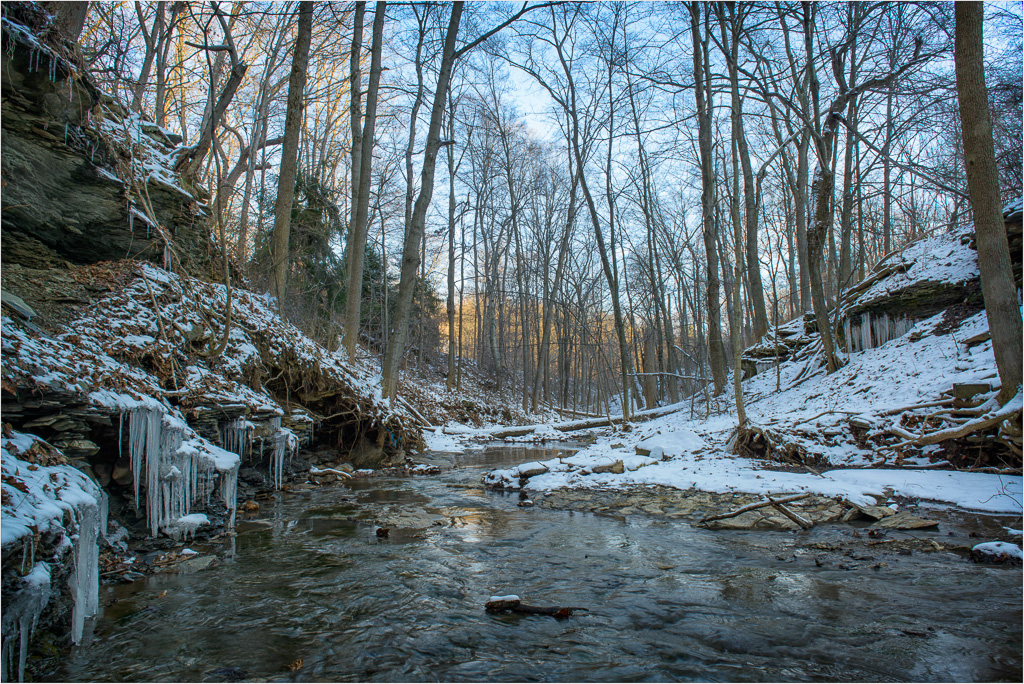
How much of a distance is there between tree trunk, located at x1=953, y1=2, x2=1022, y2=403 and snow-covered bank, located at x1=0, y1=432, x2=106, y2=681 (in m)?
9.09

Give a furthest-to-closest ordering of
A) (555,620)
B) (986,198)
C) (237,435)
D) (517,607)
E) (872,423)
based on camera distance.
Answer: (872,423) → (237,435) → (986,198) → (517,607) → (555,620)

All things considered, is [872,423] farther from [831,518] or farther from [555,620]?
[555,620]

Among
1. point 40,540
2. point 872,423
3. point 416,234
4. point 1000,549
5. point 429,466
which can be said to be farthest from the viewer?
point 416,234

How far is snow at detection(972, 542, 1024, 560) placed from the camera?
13.1 ft

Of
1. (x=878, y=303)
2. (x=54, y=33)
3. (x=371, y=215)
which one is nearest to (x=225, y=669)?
(x=54, y=33)

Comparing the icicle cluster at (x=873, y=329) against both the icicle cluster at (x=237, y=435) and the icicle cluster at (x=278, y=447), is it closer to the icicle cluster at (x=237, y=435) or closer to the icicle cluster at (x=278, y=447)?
the icicle cluster at (x=278, y=447)

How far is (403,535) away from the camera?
531cm

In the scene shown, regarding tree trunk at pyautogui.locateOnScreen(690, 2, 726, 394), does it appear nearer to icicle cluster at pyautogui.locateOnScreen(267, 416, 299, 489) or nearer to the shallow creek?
the shallow creek

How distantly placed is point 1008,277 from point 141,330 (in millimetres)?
10830

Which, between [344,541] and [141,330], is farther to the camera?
[141,330]

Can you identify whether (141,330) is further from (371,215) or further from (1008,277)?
(371,215)

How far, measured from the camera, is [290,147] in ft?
37.5

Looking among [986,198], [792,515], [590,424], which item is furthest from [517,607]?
[590,424]

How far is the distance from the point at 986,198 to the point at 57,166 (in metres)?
11.8
